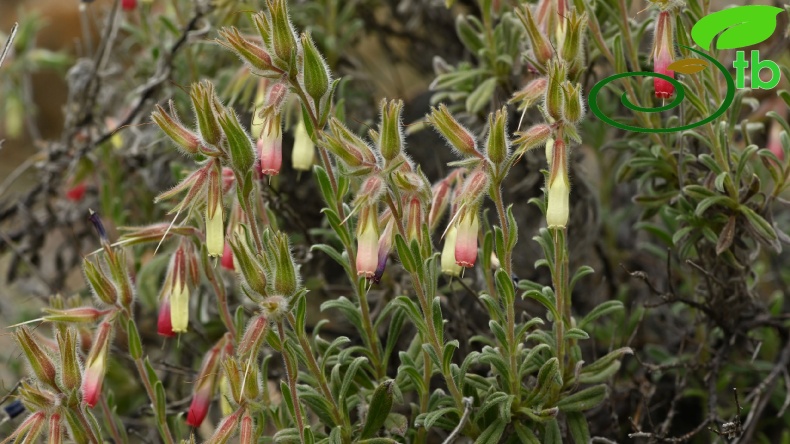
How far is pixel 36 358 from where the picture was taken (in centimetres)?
170

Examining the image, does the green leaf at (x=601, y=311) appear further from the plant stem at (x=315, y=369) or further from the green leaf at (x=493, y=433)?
the plant stem at (x=315, y=369)

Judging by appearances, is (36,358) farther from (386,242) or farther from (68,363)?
(386,242)

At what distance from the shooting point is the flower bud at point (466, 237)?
171cm

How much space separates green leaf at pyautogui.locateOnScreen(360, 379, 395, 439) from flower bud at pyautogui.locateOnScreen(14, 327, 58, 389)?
2.08ft

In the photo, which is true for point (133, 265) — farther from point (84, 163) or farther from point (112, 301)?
point (112, 301)

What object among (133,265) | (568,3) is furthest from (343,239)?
(133,265)

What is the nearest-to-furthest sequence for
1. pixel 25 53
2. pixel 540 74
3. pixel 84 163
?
1. pixel 540 74
2. pixel 84 163
3. pixel 25 53

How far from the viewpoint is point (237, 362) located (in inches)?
67.6

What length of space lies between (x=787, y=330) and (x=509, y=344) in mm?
1153

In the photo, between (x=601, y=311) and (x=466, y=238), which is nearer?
(x=466, y=238)

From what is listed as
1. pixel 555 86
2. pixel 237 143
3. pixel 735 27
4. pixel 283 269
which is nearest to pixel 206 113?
pixel 237 143

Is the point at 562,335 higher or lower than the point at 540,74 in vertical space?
lower

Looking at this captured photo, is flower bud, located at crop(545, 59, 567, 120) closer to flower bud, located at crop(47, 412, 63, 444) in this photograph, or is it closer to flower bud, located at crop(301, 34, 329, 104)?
flower bud, located at crop(301, 34, 329, 104)

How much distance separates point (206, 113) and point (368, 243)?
1.29ft
